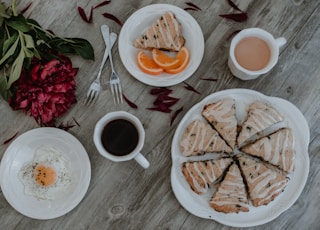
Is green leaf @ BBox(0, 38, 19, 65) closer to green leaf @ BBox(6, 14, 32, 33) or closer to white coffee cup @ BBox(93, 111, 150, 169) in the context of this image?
green leaf @ BBox(6, 14, 32, 33)

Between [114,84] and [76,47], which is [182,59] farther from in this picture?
[76,47]

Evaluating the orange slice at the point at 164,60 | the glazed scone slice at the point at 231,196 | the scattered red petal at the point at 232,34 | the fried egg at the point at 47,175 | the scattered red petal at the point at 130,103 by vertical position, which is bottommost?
the fried egg at the point at 47,175

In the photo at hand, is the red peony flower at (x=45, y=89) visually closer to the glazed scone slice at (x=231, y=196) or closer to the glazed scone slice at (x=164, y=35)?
the glazed scone slice at (x=164, y=35)

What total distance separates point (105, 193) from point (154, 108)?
37cm

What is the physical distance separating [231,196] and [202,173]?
13cm

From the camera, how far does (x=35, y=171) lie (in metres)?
1.74

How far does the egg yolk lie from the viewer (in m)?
1.72

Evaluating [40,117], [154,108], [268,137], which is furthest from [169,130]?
[40,117]

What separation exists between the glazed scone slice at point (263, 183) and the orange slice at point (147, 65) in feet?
1.60

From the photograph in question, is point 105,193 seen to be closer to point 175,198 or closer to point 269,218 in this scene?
point 175,198

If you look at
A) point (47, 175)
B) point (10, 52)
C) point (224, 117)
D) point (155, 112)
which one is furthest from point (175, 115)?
point (10, 52)

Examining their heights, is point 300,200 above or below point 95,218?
above

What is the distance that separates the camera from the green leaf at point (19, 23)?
1670 mm

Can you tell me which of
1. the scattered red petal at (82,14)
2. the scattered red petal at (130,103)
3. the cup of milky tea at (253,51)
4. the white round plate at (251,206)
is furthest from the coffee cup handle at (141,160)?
the scattered red petal at (82,14)
